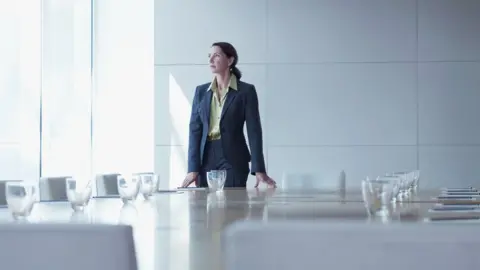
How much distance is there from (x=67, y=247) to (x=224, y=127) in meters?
4.20

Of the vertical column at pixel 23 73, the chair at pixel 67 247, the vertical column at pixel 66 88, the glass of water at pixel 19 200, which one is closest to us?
the chair at pixel 67 247

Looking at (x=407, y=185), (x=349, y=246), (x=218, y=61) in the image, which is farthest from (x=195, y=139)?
(x=349, y=246)

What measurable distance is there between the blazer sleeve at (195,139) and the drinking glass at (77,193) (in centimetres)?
258

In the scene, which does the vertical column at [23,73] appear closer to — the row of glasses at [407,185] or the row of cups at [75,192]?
the row of cups at [75,192]

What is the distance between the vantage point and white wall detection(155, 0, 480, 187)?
7.36 m

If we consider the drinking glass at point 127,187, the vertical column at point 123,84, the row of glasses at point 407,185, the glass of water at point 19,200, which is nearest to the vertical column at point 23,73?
the vertical column at point 123,84

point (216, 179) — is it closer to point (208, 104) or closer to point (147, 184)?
point (147, 184)

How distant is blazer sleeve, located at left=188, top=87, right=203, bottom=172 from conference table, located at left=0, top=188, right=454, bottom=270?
55.5 inches

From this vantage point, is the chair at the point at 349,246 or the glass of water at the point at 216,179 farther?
the glass of water at the point at 216,179

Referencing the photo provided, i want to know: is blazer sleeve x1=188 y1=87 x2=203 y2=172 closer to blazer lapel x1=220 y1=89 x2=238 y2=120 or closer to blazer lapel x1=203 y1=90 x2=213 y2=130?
blazer lapel x1=203 y1=90 x2=213 y2=130

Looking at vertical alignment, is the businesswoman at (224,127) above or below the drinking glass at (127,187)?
above

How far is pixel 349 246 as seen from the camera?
1112 millimetres

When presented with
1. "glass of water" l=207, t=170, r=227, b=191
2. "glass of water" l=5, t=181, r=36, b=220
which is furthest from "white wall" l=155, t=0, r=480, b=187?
"glass of water" l=5, t=181, r=36, b=220

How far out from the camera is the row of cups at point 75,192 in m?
2.38
